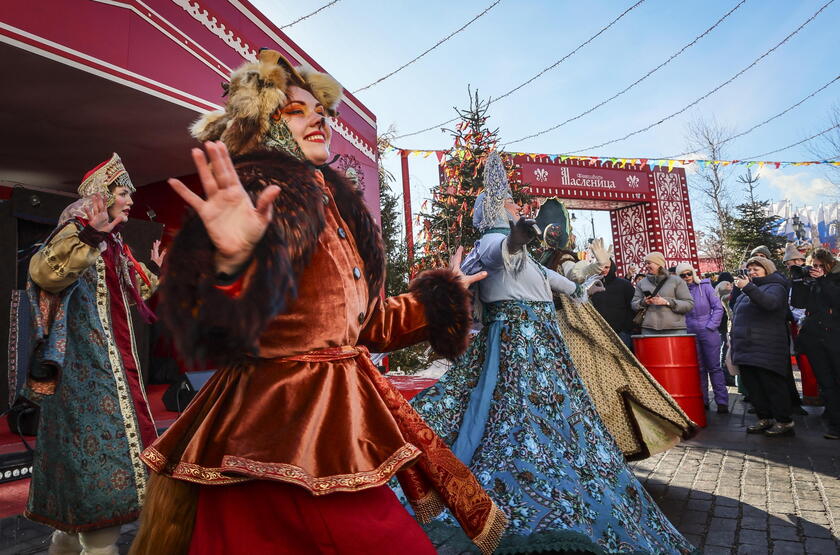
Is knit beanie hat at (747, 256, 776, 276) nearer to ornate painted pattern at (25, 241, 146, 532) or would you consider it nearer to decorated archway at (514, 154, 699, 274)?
ornate painted pattern at (25, 241, 146, 532)

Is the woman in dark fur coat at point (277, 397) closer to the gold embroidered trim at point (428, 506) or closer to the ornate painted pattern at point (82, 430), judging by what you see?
the gold embroidered trim at point (428, 506)

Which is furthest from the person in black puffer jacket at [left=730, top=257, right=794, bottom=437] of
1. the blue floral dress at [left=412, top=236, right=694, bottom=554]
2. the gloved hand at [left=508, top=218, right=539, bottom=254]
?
the gloved hand at [left=508, top=218, right=539, bottom=254]

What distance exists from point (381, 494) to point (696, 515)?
2.93 metres

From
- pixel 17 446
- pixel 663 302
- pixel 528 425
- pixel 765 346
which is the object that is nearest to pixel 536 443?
pixel 528 425

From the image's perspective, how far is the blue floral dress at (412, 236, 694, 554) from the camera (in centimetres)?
255

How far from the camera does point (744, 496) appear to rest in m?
3.77

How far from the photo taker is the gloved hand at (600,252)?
4.16 meters

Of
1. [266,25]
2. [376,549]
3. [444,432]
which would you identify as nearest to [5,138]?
[266,25]

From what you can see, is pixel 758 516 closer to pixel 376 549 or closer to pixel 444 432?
pixel 444 432

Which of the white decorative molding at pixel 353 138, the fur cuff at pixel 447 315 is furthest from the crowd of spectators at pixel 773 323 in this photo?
the fur cuff at pixel 447 315

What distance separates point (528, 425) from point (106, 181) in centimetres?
258

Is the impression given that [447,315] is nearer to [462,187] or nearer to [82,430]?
[82,430]

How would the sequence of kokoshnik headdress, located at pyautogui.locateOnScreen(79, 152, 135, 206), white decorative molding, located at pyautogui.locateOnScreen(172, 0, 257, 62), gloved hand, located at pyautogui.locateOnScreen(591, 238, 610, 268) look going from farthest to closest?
1. white decorative molding, located at pyautogui.locateOnScreen(172, 0, 257, 62)
2. gloved hand, located at pyautogui.locateOnScreen(591, 238, 610, 268)
3. kokoshnik headdress, located at pyautogui.locateOnScreen(79, 152, 135, 206)

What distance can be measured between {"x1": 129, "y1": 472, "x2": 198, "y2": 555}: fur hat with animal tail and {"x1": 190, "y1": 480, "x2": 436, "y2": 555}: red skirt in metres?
0.08
